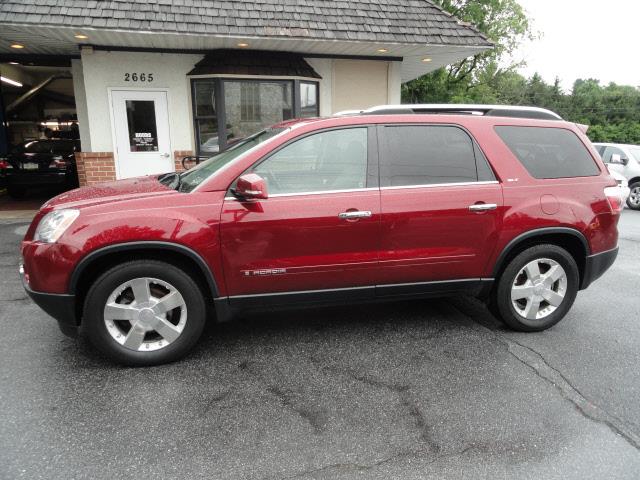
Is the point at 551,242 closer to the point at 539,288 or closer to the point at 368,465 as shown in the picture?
the point at 539,288

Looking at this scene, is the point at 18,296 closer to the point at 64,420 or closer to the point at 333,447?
the point at 64,420

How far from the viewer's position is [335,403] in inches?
115

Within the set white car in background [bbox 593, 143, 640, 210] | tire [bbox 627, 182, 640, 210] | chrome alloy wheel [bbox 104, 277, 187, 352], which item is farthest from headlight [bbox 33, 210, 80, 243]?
tire [bbox 627, 182, 640, 210]

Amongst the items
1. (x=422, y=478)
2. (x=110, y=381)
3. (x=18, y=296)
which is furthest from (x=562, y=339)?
(x=18, y=296)

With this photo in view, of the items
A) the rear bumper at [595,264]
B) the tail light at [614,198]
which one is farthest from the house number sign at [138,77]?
the rear bumper at [595,264]

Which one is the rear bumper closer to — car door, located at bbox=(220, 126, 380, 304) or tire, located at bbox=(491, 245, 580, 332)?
tire, located at bbox=(491, 245, 580, 332)

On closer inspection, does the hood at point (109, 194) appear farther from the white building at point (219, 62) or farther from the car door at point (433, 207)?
the white building at point (219, 62)

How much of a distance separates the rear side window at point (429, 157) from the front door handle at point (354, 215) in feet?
0.93

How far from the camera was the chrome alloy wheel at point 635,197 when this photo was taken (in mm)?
12102

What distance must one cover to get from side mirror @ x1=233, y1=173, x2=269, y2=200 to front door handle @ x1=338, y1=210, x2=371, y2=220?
57 centimetres

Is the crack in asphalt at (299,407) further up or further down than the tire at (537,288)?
further down

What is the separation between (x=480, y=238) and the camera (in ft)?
12.0

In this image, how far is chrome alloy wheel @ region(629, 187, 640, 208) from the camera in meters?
A: 12.1

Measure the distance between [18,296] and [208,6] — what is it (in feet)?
19.7
